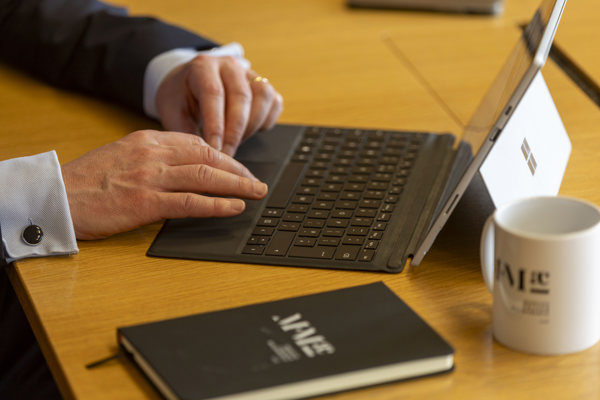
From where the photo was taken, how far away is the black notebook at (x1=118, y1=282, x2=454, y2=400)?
67 cm

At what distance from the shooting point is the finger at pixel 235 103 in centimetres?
117

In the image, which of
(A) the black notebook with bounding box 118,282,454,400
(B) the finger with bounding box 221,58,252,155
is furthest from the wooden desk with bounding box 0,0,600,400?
(B) the finger with bounding box 221,58,252,155

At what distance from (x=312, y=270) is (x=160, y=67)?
0.62 m

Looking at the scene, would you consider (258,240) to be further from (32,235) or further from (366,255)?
(32,235)

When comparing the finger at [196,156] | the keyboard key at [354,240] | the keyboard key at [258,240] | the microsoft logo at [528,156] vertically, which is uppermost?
the microsoft logo at [528,156]

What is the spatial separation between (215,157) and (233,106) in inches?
7.5

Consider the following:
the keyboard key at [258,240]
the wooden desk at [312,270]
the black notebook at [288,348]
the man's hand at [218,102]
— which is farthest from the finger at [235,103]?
the black notebook at [288,348]

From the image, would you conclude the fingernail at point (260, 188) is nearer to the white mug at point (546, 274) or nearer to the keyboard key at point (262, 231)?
the keyboard key at point (262, 231)

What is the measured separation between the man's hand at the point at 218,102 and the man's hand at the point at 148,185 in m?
0.13

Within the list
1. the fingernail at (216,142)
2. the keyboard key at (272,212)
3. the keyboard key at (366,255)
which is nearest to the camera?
the keyboard key at (366,255)

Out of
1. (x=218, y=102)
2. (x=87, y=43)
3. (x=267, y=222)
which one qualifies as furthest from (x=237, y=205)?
(x=87, y=43)

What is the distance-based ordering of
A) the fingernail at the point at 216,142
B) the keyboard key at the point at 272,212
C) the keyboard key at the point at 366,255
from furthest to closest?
the fingernail at the point at 216,142
the keyboard key at the point at 272,212
the keyboard key at the point at 366,255

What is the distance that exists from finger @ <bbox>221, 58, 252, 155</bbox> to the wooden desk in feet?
0.42

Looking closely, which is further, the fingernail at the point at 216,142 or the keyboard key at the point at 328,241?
the fingernail at the point at 216,142
